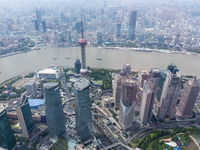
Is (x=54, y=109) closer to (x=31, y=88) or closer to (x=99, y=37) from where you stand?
(x=31, y=88)

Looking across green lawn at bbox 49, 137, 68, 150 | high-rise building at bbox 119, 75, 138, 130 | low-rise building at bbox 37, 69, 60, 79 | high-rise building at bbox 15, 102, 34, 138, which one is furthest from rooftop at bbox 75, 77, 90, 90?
low-rise building at bbox 37, 69, 60, 79

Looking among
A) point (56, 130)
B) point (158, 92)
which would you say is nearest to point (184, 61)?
point (158, 92)

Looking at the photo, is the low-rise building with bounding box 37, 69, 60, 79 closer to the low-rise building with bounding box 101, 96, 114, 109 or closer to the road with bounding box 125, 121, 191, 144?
the low-rise building with bounding box 101, 96, 114, 109

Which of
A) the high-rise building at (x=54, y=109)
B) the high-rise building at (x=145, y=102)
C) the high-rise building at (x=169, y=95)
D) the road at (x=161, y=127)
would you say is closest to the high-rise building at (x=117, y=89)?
the high-rise building at (x=145, y=102)

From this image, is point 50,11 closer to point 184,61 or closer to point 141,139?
point 184,61

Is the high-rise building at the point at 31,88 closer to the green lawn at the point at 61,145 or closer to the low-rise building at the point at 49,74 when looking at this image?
the low-rise building at the point at 49,74

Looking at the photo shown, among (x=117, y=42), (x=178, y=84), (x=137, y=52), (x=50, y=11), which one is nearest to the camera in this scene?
(x=178, y=84)

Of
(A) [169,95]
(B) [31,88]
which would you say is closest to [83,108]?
(A) [169,95]
